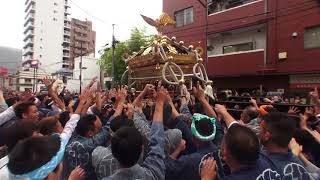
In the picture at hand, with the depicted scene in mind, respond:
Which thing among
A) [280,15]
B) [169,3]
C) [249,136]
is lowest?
[249,136]

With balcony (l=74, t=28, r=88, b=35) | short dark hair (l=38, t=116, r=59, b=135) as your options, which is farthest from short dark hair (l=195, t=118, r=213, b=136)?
balcony (l=74, t=28, r=88, b=35)

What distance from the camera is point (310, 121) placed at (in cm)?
492

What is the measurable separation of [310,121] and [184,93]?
2.49m

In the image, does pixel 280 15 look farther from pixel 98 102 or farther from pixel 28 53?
pixel 28 53

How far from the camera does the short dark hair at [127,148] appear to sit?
242cm

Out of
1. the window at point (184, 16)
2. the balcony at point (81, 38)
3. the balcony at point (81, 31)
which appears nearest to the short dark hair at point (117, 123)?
the window at point (184, 16)

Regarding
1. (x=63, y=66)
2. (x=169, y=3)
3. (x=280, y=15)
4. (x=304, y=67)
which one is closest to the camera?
(x=304, y=67)

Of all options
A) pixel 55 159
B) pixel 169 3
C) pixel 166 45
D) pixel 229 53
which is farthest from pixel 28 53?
pixel 55 159

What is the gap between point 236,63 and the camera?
1886 cm

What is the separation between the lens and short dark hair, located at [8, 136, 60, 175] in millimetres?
2150

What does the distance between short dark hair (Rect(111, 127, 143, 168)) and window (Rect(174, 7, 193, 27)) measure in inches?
809

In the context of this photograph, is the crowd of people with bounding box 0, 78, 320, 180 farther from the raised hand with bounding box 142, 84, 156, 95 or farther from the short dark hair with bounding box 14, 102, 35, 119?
the short dark hair with bounding box 14, 102, 35, 119

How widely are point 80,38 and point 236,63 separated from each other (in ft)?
252

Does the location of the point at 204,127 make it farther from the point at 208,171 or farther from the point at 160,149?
the point at 208,171
